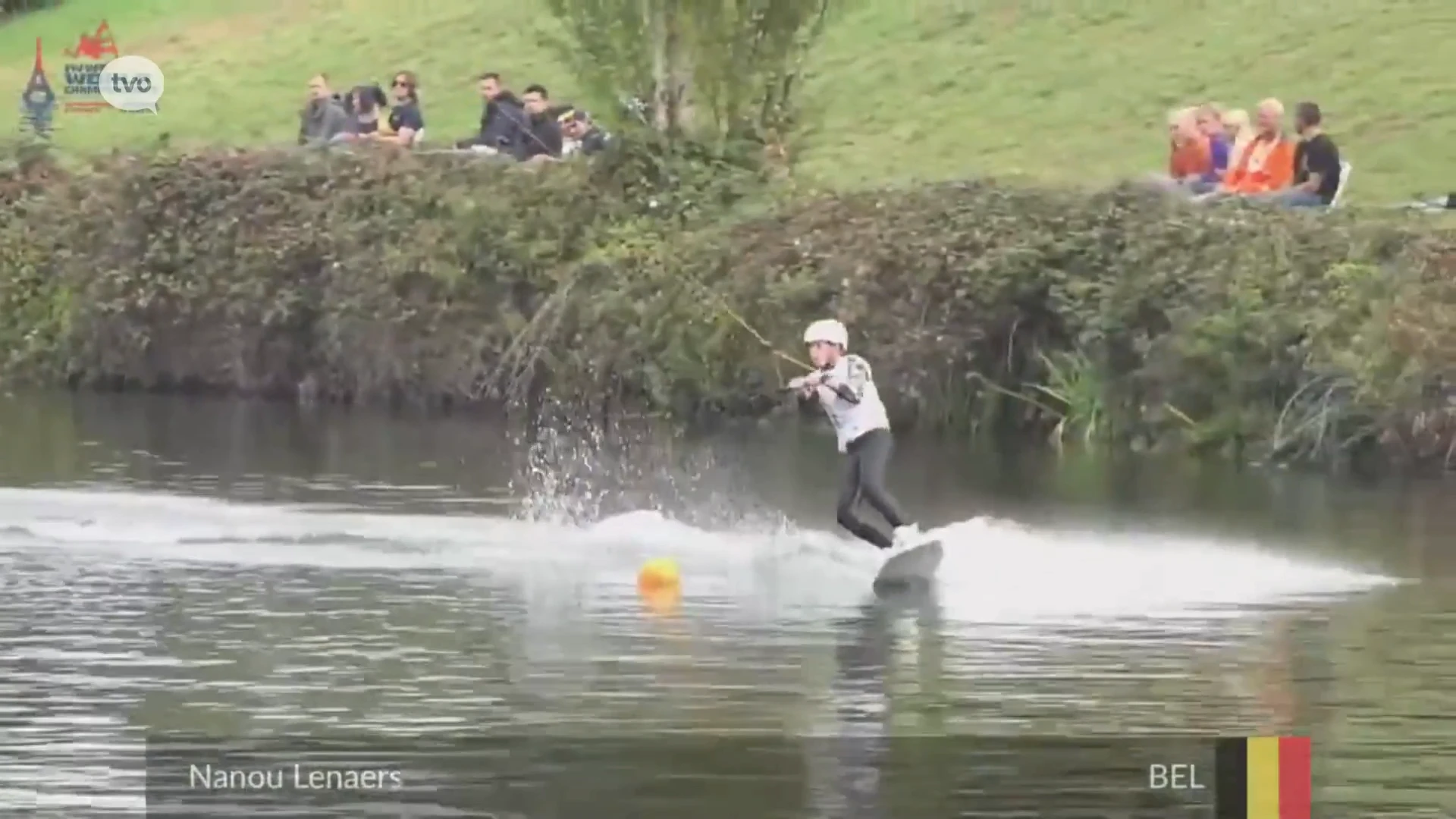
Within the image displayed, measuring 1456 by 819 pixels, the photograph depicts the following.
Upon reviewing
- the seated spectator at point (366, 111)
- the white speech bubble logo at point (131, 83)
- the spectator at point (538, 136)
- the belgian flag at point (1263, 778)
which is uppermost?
the white speech bubble logo at point (131, 83)

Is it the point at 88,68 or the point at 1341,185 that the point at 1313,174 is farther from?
the point at 88,68

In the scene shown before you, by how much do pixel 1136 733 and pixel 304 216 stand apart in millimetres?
24687

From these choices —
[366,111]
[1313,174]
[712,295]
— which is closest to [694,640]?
[1313,174]

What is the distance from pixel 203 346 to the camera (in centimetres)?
3788

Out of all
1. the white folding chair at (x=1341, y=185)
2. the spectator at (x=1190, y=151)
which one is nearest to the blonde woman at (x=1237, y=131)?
the spectator at (x=1190, y=151)

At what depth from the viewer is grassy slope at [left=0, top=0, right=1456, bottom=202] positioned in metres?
40.1

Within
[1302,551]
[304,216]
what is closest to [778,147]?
[304,216]

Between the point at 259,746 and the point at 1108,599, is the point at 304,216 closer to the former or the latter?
the point at 1108,599

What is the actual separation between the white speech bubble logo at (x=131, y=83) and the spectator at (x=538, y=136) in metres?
20.6

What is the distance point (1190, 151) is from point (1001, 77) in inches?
→ 575

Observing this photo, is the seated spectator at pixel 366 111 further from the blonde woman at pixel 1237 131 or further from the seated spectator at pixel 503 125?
the blonde woman at pixel 1237 131

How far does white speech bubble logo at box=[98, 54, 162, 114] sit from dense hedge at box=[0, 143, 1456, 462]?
56.2ft

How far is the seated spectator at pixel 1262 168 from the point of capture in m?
30.3

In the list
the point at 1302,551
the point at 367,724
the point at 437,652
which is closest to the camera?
the point at 367,724
